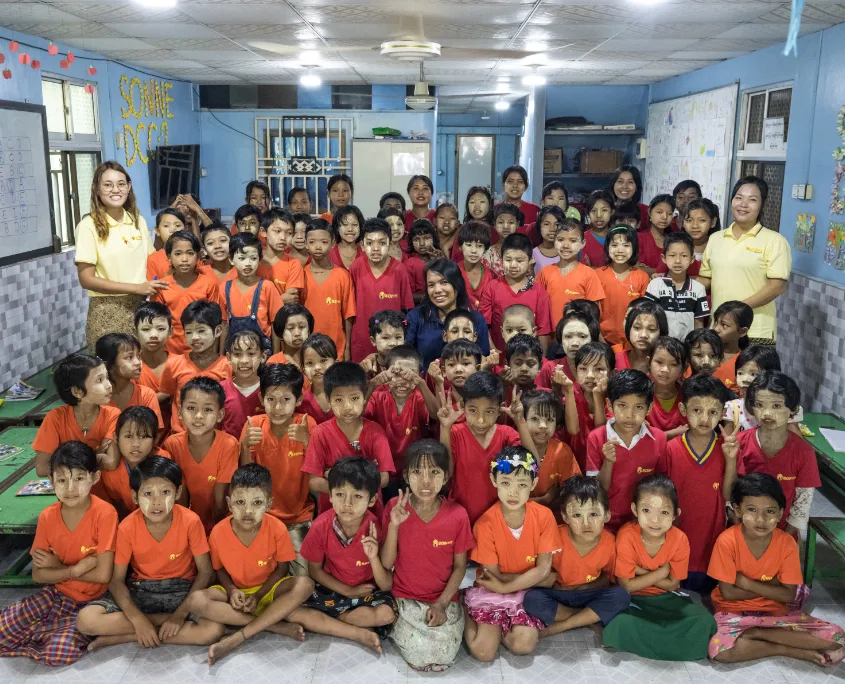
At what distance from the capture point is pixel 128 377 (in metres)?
3.44

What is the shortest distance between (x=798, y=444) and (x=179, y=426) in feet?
8.86

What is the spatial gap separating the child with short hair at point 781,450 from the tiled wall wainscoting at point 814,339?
1.62 meters

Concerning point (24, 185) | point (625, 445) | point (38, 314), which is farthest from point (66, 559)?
point (24, 185)

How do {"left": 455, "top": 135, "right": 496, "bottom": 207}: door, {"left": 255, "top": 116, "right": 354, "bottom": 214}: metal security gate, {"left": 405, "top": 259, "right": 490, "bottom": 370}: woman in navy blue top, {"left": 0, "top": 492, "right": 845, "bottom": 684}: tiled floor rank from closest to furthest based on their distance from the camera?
{"left": 0, "top": 492, "right": 845, "bottom": 684}: tiled floor < {"left": 405, "top": 259, "right": 490, "bottom": 370}: woman in navy blue top < {"left": 255, "top": 116, "right": 354, "bottom": 214}: metal security gate < {"left": 455, "top": 135, "right": 496, "bottom": 207}: door

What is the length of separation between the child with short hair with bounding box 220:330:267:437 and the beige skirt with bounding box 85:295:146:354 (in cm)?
105

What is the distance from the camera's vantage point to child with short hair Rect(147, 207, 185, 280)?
177 inches

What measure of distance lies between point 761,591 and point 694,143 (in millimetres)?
5510

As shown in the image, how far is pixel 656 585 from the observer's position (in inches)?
119

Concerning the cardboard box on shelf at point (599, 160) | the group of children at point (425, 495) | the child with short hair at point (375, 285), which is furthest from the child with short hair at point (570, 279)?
the cardboard box on shelf at point (599, 160)

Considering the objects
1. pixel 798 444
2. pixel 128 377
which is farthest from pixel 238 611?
pixel 798 444

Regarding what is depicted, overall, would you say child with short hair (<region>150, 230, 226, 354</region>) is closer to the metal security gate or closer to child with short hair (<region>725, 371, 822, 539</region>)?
child with short hair (<region>725, 371, 822, 539</region>)

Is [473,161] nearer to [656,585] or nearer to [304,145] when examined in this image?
[304,145]

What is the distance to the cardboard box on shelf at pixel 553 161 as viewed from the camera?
9219 millimetres

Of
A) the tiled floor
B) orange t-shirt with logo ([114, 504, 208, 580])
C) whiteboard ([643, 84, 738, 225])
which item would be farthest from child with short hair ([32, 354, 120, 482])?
whiteboard ([643, 84, 738, 225])
